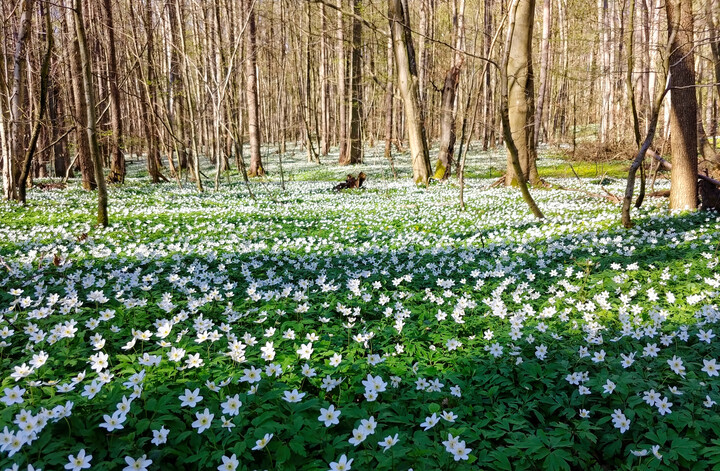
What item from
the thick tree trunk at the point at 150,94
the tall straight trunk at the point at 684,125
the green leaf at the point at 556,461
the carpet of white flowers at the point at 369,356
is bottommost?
the green leaf at the point at 556,461

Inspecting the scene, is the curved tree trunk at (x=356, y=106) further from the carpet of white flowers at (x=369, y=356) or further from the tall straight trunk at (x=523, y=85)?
the carpet of white flowers at (x=369, y=356)

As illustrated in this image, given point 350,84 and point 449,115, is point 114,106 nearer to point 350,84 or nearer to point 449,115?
point 350,84

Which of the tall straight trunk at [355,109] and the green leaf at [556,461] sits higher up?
the tall straight trunk at [355,109]

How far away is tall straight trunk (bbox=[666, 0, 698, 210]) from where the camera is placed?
7.68 meters

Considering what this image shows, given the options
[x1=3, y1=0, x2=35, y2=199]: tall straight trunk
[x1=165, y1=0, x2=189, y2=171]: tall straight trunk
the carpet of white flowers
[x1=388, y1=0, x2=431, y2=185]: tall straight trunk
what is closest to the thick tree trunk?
[x1=165, y1=0, x2=189, y2=171]: tall straight trunk

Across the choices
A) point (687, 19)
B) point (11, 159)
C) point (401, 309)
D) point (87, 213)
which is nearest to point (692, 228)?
point (687, 19)

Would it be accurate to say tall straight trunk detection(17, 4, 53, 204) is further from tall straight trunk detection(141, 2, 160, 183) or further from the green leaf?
the green leaf

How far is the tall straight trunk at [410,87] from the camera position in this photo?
17.0m

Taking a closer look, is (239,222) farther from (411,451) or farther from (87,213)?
(411,451)

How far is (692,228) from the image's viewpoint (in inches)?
277

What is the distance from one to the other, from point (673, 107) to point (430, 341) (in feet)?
27.2

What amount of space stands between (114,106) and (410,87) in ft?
45.3

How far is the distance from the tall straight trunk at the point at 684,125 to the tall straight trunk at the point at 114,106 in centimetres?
1755

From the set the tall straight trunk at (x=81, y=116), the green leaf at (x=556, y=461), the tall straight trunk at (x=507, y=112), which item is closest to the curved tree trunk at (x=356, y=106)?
the tall straight trunk at (x=81, y=116)
